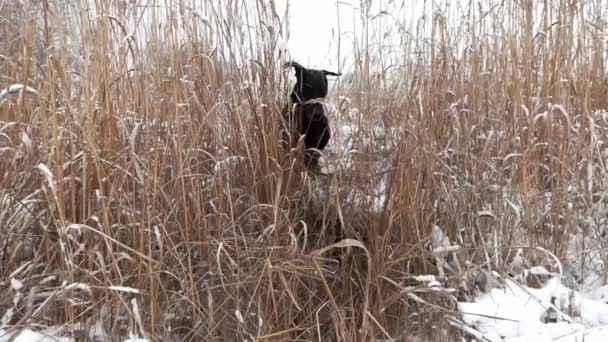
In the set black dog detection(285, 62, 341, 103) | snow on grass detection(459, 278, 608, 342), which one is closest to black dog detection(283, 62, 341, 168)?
black dog detection(285, 62, 341, 103)

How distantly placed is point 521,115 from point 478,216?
0.48 metres

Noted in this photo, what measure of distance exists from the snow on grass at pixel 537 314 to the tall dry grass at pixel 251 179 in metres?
0.09

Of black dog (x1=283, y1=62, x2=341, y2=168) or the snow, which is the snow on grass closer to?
black dog (x1=283, y1=62, x2=341, y2=168)

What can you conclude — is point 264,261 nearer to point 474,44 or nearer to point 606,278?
point 606,278

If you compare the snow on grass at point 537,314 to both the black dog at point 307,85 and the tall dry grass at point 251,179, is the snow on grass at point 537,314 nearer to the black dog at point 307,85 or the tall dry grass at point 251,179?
the tall dry grass at point 251,179

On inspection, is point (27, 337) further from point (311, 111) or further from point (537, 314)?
point (537, 314)

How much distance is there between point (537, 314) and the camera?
68.9 inches

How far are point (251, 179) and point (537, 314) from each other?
97 centimetres

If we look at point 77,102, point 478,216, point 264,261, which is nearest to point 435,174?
point 478,216

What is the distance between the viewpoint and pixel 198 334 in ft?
5.09

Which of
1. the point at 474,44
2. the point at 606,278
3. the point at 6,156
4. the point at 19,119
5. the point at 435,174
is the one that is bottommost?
the point at 606,278

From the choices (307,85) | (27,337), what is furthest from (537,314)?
(27,337)

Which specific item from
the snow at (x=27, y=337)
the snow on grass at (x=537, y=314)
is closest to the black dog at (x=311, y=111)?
the snow on grass at (x=537, y=314)

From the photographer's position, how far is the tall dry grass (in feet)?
5.00
